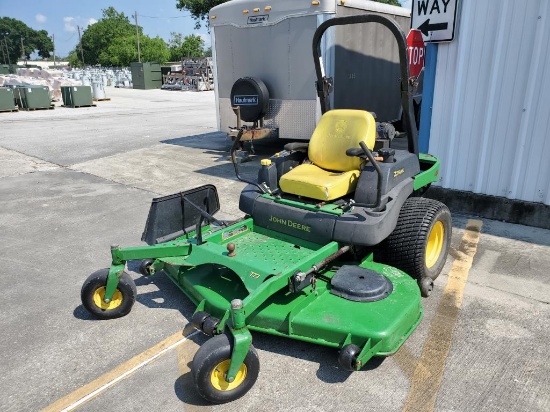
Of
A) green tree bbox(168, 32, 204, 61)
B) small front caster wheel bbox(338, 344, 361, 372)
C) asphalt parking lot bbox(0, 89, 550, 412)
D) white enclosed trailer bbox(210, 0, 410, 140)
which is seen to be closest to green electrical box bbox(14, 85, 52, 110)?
white enclosed trailer bbox(210, 0, 410, 140)

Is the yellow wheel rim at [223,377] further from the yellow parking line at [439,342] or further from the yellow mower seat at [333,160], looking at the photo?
the yellow mower seat at [333,160]

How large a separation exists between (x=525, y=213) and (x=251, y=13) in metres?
5.65

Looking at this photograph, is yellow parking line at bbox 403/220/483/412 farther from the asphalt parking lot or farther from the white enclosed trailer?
the white enclosed trailer

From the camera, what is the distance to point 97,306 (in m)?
3.35

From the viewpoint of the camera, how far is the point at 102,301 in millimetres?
3379

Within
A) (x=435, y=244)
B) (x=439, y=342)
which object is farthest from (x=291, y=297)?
(x=435, y=244)

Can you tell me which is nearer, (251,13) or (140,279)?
(140,279)

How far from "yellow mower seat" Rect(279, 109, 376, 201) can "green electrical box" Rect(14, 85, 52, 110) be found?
17.2 metres

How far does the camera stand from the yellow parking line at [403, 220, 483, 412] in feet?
8.43

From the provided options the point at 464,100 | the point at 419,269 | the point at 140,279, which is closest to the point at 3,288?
the point at 140,279

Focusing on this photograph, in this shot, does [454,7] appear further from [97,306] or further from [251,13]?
[97,306]

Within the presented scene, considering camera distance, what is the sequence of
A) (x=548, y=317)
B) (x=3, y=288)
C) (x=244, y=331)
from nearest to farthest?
(x=244, y=331) < (x=548, y=317) < (x=3, y=288)

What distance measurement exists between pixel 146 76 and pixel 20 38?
113 meters

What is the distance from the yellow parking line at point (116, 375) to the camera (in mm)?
2582
